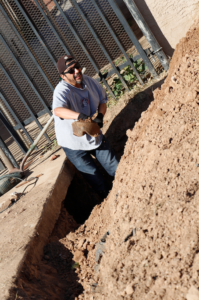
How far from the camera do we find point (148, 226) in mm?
2012

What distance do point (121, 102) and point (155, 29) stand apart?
1.26 meters

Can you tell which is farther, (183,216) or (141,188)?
(141,188)

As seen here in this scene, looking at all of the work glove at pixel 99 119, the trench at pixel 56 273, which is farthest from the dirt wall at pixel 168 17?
the trench at pixel 56 273

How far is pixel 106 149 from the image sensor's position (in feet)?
12.4

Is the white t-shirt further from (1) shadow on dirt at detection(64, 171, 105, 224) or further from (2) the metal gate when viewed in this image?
(2) the metal gate

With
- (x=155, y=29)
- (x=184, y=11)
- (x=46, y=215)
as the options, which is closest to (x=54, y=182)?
(x=46, y=215)

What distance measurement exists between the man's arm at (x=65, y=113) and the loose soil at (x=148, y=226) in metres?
0.68

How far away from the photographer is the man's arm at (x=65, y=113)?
3186mm

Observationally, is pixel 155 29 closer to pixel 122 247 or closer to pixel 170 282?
pixel 122 247

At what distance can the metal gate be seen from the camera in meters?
4.66

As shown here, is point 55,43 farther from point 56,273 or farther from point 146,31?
point 56,273

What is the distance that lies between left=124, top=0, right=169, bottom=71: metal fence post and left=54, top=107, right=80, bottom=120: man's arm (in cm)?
213

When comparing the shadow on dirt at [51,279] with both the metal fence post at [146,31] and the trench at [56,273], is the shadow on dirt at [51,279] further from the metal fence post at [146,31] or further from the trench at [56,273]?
the metal fence post at [146,31]

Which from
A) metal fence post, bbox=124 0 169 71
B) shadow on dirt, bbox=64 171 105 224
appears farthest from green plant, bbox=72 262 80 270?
metal fence post, bbox=124 0 169 71
